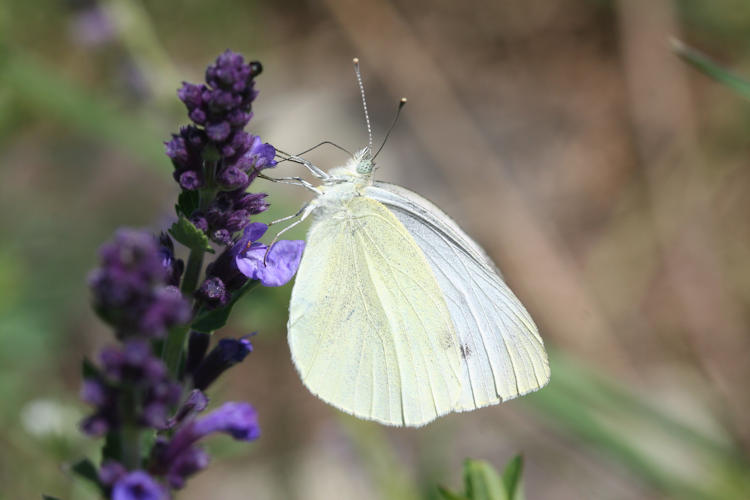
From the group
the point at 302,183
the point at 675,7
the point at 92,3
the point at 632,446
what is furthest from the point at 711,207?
the point at 92,3

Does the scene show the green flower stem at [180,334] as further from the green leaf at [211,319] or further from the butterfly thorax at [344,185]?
the butterfly thorax at [344,185]

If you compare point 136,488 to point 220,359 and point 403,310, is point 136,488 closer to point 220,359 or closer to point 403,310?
point 220,359

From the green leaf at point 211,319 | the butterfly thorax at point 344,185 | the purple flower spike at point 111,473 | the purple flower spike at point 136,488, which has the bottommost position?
the purple flower spike at point 136,488

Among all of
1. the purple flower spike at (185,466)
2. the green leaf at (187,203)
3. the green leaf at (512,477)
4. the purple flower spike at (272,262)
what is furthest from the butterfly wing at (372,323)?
the purple flower spike at (185,466)

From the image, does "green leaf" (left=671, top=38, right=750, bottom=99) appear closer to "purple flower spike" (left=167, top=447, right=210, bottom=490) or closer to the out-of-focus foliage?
the out-of-focus foliage

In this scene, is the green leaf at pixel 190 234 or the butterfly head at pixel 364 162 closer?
the green leaf at pixel 190 234

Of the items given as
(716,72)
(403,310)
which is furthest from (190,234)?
(716,72)

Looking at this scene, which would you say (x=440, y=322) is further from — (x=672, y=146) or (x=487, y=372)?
(x=672, y=146)
